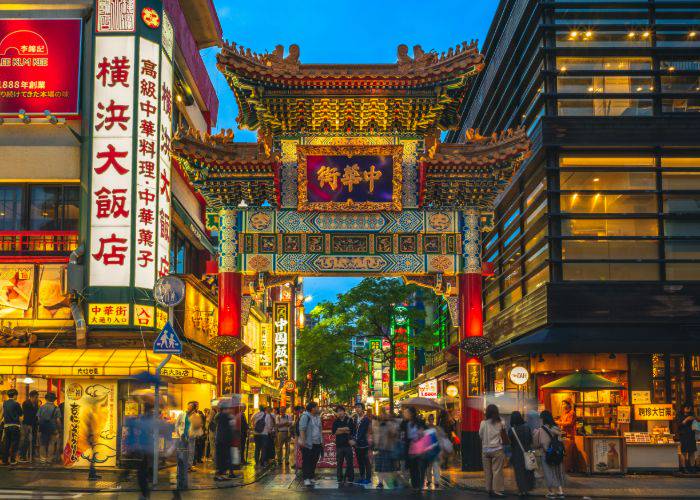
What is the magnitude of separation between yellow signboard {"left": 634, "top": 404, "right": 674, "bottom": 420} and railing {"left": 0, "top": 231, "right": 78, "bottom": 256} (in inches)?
711

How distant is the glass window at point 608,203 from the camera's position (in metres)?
28.7

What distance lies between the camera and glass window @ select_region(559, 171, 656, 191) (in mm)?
28734

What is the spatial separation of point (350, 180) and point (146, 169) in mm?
5950

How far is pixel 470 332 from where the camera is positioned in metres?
24.6

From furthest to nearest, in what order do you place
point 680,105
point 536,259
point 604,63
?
1. point 536,259
2. point 604,63
3. point 680,105

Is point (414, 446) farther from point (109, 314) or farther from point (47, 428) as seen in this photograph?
point (47, 428)

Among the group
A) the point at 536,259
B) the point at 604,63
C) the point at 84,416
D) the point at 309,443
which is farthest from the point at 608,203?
the point at 84,416

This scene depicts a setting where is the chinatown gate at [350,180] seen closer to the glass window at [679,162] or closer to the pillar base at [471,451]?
the pillar base at [471,451]

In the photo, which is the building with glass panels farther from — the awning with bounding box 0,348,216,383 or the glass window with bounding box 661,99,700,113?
the awning with bounding box 0,348,216,383

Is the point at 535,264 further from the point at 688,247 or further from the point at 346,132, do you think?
the point at 346,132

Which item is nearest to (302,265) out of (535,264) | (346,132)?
(346,132)

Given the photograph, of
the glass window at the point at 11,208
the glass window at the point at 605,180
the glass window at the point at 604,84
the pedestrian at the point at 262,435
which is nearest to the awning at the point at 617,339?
the glass window at the point at 605,180

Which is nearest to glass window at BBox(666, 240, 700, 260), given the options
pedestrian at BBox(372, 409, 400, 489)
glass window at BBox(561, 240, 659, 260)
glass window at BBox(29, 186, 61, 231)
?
glass window at BBox(561, 240, 659, 260)

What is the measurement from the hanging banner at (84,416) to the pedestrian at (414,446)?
8.86 m
